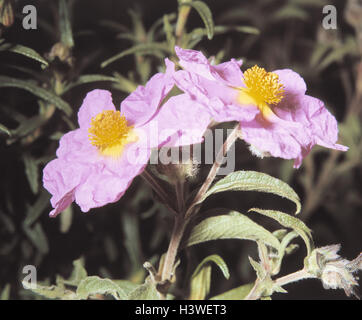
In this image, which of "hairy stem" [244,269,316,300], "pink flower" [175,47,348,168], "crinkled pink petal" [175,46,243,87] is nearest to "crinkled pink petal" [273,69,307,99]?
"pink flower" [175,47,348,168]

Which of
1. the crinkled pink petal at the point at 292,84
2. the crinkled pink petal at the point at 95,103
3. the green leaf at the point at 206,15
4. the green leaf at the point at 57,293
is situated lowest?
the green leaf at the point at 57,293

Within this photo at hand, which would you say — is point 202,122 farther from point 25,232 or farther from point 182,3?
point 25,232

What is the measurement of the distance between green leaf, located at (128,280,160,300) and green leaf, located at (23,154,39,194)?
18.6 inches

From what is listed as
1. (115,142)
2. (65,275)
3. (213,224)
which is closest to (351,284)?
(213,224)

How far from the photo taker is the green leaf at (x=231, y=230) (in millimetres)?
887

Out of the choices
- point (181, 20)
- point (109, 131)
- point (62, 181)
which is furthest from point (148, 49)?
point (62, 181)

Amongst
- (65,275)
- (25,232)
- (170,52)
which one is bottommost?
(65,275)

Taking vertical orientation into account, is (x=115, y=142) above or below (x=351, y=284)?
above

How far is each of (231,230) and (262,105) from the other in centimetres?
26

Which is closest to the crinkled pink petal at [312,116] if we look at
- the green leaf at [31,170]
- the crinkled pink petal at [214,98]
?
the crinkled pink petal at [214,98]

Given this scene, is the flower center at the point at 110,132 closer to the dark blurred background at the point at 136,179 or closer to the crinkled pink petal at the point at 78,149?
the crinkled pink petal at the point at 78,149

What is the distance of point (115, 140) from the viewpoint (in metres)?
0.93

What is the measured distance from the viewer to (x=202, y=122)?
80 cm

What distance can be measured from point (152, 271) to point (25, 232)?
60 cm
